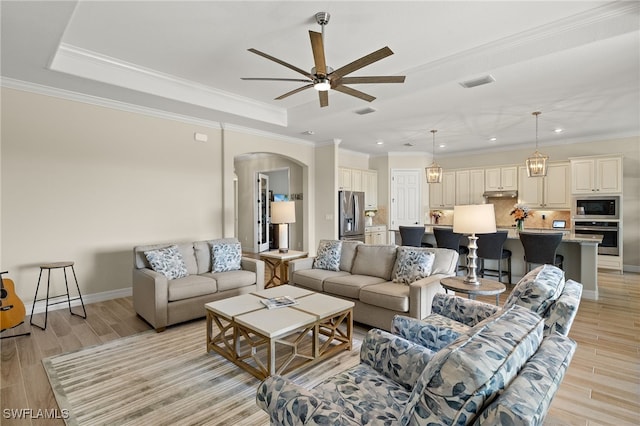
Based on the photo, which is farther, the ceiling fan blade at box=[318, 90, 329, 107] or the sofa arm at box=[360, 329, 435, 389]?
the ceiling fan blade at box=[318, 90, 329, 107]

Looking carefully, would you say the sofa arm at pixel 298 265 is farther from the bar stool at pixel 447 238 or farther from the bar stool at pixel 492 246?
the bar stool at pixel 492 246

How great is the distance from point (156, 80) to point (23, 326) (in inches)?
128

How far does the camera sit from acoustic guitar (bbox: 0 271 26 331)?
317 cm

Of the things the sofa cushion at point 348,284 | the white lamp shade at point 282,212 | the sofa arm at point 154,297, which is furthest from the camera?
the white lamp shade at point 282,212

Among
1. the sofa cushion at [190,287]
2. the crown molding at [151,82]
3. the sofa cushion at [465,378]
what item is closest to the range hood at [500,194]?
the crown molding at [151,82]

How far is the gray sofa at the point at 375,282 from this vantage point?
3.18 meters

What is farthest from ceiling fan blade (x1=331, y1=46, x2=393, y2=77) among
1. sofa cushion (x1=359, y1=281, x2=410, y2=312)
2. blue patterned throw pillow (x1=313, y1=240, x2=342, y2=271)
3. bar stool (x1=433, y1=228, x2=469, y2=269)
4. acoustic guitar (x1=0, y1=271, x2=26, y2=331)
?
acoustic guitar (x1=0, y1=271, x2=26, y2=331)

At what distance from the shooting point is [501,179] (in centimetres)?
771

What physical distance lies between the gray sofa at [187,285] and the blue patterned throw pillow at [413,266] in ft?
6.36

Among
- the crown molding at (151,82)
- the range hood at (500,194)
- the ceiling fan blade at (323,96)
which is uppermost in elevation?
the crown molding at (151,82)

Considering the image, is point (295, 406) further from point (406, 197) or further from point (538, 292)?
point (406, 197)

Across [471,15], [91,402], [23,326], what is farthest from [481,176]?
[23,326]

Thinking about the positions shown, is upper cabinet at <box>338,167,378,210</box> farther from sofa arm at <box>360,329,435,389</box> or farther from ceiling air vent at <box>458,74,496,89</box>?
sofa arm at <box>360,329,435,389</box>

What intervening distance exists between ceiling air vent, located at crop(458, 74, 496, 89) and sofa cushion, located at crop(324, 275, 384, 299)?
2.54 metres
